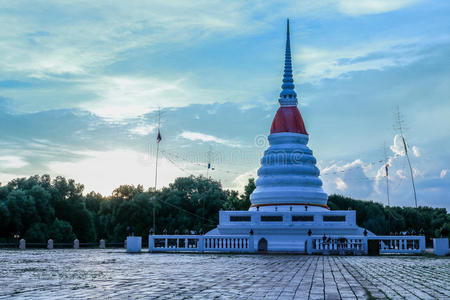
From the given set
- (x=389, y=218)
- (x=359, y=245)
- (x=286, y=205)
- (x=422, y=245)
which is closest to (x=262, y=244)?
(x=286, y=205)

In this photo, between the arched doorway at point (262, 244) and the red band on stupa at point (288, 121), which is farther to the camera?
the red band on stupa at point (288, 121)

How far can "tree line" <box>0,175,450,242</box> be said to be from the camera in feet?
259

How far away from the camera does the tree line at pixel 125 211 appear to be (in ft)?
259

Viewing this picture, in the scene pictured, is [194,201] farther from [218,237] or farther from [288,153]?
[218,237]

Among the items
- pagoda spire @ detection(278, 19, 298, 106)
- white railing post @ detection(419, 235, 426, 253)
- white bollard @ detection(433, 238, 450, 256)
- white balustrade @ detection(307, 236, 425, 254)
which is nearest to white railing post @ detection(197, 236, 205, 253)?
white balustrade @ detection(307, 236, 425, 254)

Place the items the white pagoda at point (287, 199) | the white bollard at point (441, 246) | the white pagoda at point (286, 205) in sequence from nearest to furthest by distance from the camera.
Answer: the white bollard at point (441, 246)
the white pagoda at point (286, 205)
the white pagoda at point (287, 199)

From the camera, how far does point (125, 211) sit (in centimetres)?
9519

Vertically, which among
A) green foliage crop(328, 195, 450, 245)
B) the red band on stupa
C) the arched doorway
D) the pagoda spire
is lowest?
the arched doorway

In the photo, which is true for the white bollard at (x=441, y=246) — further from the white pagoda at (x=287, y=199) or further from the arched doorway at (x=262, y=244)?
the arched doorway at (x=262, y=244)

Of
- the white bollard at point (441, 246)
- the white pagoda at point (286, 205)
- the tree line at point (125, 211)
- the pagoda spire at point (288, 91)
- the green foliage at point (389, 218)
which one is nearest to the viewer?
the white bollard at point (441, 246)

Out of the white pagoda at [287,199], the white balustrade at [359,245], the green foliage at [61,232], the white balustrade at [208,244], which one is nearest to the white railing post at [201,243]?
the white balustrade at [208,244]

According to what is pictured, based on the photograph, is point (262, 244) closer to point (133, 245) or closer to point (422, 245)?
point (133, 245)

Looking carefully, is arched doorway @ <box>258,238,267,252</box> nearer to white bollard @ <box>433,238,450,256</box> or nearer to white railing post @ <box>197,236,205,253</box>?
white railing post @ <box>197,236,205,253</box>

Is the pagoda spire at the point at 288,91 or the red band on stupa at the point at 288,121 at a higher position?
the pagoda spire at the point at 288,91
